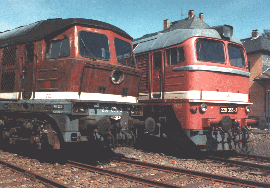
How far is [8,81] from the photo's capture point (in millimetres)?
8117

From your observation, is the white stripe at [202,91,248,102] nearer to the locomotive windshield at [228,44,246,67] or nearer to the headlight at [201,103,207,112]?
the headlight at [201,103,207,112]

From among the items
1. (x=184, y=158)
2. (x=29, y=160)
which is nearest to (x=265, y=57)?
(x=184, y=158)

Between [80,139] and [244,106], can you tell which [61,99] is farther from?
[244,106]

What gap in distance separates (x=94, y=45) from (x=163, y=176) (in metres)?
3.45

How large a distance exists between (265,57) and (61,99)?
2298cm

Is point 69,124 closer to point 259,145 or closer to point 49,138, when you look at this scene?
point 49,138

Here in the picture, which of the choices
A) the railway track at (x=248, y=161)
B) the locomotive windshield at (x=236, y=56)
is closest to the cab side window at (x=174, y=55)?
the locomotive windshield at (x=236, y=56)

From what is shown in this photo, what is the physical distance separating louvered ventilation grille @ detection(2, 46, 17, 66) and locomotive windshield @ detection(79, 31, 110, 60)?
90.8 inches

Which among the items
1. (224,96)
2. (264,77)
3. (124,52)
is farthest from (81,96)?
(264,77)

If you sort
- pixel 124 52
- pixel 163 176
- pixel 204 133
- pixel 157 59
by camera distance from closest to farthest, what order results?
pixel 163 176 < pixel 124 52 < pixel 204 133 < pixel 157 59

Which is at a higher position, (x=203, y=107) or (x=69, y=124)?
(x=203, y=107)

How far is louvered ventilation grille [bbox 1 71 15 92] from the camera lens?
7965 millimetres

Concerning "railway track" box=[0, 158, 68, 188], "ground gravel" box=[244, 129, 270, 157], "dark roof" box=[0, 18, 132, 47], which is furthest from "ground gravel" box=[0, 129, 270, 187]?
"dark roof" box=[0, 18, 132, 47]

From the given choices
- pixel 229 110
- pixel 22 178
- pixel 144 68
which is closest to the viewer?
pixel 22 178
